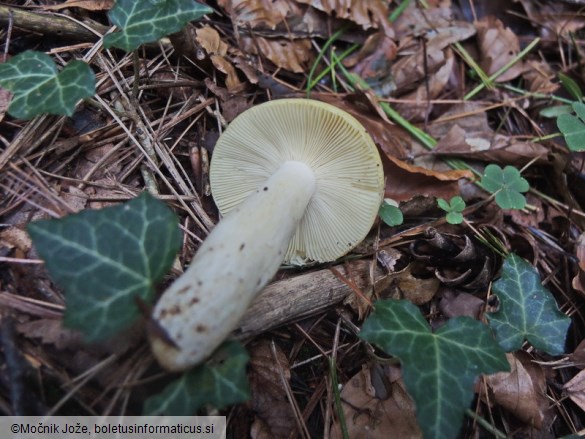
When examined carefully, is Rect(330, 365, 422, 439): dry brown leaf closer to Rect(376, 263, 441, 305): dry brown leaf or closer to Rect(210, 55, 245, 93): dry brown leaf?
Rect(376, 263, 441, 305): dry brown leaf

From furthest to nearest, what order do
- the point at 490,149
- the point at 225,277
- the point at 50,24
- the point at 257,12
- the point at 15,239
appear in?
the point at 257,12, the point at 490,149, the point at 50,24, the point at 15,239, the point at 225,277

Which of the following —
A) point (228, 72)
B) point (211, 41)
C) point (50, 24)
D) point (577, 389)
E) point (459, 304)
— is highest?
point (50, 24)

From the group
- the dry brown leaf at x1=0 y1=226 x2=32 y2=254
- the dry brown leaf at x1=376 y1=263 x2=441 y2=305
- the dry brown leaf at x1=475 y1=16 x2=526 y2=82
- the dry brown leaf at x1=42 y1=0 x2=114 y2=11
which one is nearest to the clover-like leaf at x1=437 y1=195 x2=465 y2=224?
the dry brown leaf at x1=376 y1=263 x2=441 y2=305

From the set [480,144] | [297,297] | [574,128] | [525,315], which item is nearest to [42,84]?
[297,297]

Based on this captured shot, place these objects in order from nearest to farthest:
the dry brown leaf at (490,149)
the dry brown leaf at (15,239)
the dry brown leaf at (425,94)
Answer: the dry brown leaf at (15,239), the dry brown leaf at (490,149), the dry brown leaf at (425,94)

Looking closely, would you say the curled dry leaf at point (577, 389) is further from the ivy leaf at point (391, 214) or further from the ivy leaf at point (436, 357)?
the ivy leaf at point (391, 214)

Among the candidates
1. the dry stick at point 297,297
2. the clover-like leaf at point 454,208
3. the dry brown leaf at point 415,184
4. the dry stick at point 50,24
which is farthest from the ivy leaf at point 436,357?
the dry stick at point 50,24

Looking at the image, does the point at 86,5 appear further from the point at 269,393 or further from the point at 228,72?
the point at 269,393
